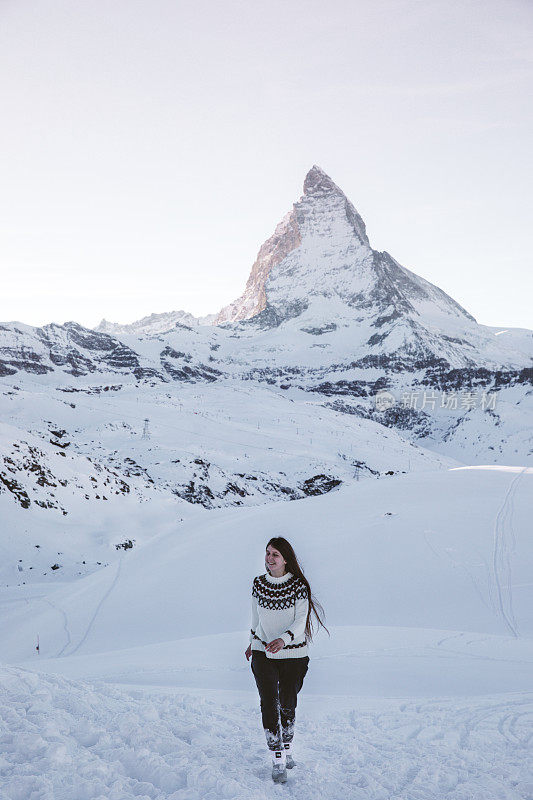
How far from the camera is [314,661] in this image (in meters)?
8.55

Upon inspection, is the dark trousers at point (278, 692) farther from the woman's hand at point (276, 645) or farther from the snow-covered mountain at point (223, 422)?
the snow-covered mountain at point (223, 422)

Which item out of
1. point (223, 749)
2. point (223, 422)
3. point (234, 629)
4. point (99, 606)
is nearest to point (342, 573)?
point (234, 629)

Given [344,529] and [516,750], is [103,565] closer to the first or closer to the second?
[344,529]

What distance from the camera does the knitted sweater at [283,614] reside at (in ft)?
13.8

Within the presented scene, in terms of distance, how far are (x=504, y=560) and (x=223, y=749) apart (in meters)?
13.5

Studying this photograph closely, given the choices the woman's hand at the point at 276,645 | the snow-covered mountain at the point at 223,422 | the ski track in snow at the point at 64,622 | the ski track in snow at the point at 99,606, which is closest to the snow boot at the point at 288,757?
the woman's hand at the point at 276,645

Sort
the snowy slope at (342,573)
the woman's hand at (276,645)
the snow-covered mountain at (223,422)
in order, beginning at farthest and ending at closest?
the snow-covered mountain at (223,422) → the snowy slope at (342,573) → the woman's hand at (276,645)

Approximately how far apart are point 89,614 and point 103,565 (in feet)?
18.7

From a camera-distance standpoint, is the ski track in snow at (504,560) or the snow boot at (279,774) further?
the ski track in snow at (504,560)

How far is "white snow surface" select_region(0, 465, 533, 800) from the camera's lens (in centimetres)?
404

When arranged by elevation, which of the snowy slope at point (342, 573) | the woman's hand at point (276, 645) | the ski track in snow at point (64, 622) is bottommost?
the ski track in snow at point (64, 622)

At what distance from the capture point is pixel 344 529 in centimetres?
1828

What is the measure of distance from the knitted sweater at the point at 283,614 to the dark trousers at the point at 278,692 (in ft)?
0.27

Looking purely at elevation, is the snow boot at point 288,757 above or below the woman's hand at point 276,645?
below
